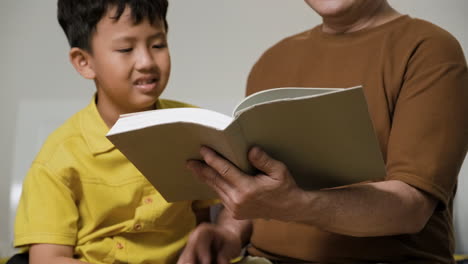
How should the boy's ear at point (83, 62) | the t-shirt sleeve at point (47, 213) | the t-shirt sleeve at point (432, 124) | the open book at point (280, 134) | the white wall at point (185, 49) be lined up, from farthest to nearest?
the white wall at point (185, 49) < the boy's ear at point (83, 62) < the t-shirt sleeve at point (47, 213) < the t-shirt sleeve at point (432, 124) < the open book at point (280, 134)

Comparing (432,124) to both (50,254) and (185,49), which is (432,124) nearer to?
(50,254)

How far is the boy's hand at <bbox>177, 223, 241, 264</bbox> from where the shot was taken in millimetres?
1198

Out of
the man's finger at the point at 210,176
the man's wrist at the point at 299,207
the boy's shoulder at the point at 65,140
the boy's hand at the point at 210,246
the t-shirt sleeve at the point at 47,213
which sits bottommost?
the boy's hand at the point at 210,246

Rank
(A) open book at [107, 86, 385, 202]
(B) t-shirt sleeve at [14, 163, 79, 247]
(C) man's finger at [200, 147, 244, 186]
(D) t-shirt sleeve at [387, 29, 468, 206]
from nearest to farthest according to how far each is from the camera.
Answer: (A) open book at [107, 86, 385, 202]
(C) man's finger at [200, 147, 244, 186]
(D) t-shirt sleeve at [387, 29, 468, 206]
(B) t-shirt sleeve at [14, 163, 79, 247]

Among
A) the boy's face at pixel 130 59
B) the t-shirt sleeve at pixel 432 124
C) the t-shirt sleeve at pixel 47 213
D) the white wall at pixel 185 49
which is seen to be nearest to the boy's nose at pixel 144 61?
the boy's face at pixel 130 59

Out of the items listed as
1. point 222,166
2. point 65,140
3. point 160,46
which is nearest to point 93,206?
point 65,140

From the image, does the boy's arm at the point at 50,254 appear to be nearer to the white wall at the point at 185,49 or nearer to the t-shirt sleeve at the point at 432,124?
the t-shirt sleeve at the point at 432,124

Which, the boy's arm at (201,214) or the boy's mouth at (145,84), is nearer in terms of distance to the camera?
the boy's mouth at (145,84)

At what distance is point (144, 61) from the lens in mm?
1277

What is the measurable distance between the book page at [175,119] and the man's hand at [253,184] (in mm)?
87

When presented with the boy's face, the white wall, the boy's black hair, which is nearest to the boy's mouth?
the boy's face

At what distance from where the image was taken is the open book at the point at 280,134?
798 millimetres

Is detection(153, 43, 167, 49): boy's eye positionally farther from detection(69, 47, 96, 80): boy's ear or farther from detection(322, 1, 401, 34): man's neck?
detection(322, 1, 401, 34): man's neck

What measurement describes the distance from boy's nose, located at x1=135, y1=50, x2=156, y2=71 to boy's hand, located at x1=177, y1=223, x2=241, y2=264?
0.39 metres
